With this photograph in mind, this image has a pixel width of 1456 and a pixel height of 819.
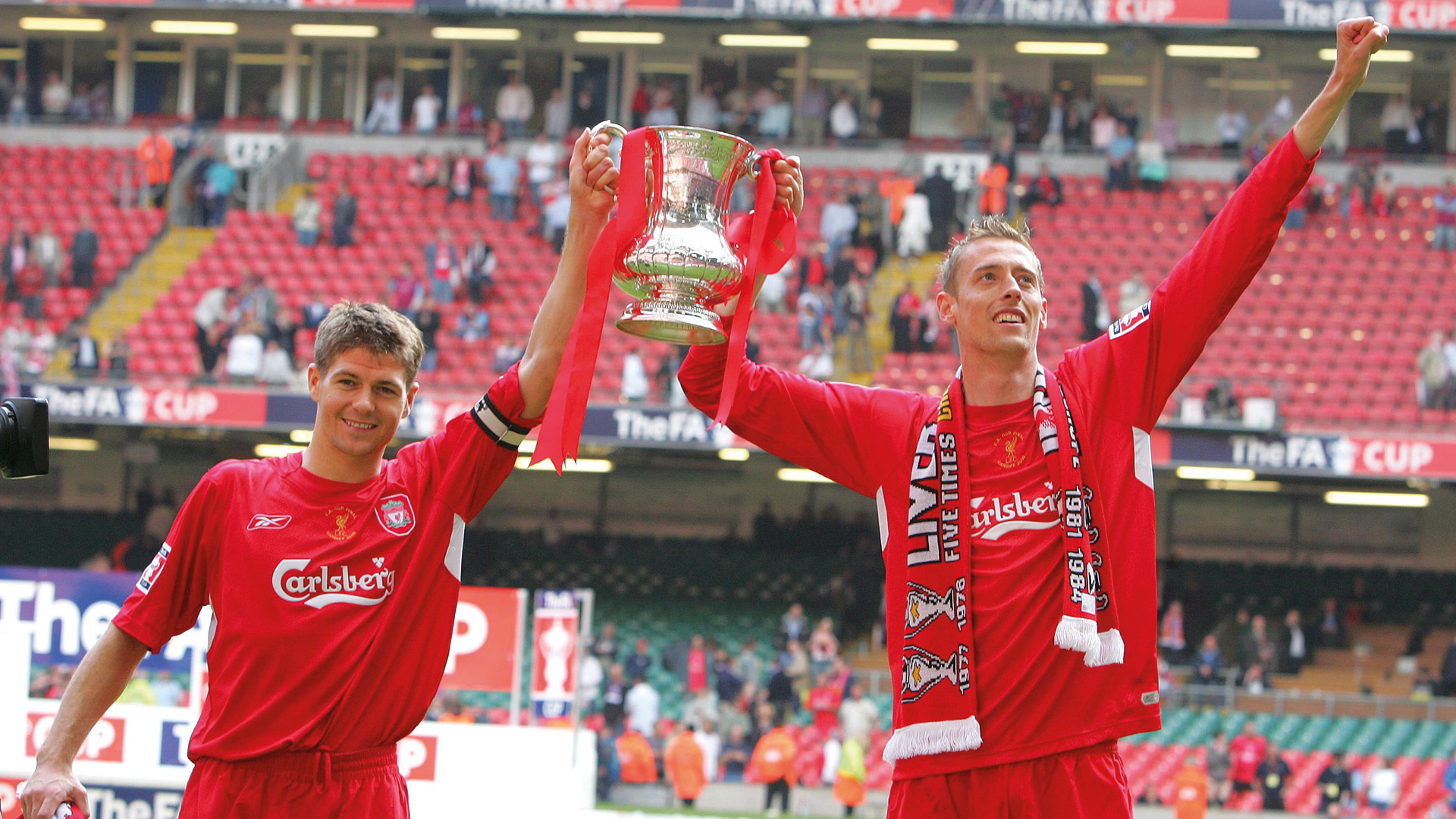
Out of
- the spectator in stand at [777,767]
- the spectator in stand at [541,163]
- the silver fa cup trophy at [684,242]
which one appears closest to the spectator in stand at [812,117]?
the spectator in stand at [541,163]

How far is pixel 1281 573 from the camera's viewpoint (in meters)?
19.7

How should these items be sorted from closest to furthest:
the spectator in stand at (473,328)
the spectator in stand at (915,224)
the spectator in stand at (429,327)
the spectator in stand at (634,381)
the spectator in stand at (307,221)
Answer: the spectator in stand at (634,381) → the spectator in stand at (429,327) → the spectator in stand at (473,328) → the spectator in stand at (915,224) → the spectator in stand at (307,221)

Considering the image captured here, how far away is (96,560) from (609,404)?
7.46m

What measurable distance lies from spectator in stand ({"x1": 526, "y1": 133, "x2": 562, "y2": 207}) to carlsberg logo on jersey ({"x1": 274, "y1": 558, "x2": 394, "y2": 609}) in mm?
18485

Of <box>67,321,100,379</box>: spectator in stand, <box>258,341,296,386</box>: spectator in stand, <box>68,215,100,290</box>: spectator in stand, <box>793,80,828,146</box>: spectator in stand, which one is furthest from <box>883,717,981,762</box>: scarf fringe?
<box>793,80,828,146</box>: spectator in stand

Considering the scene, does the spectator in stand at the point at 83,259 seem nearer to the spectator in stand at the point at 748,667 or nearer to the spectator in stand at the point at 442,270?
the spectator in stand at the point at 442,270

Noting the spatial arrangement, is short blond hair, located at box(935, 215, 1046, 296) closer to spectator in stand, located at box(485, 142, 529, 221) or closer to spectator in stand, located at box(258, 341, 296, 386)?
spectator in stand, located at box(258, 341, 296, 386)

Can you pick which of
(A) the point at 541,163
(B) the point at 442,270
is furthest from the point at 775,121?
(B) the point at 442,270

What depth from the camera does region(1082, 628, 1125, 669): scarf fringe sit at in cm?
296

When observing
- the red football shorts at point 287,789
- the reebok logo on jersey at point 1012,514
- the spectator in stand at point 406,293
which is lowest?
the red football shorts at point 287,789

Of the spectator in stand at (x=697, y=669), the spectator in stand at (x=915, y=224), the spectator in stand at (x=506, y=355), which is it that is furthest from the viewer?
the spectator in stand at (x=915, y=224)

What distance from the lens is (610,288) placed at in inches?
127

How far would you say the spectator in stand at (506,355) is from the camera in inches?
694

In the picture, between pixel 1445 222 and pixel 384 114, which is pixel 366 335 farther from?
pixel 384 114
